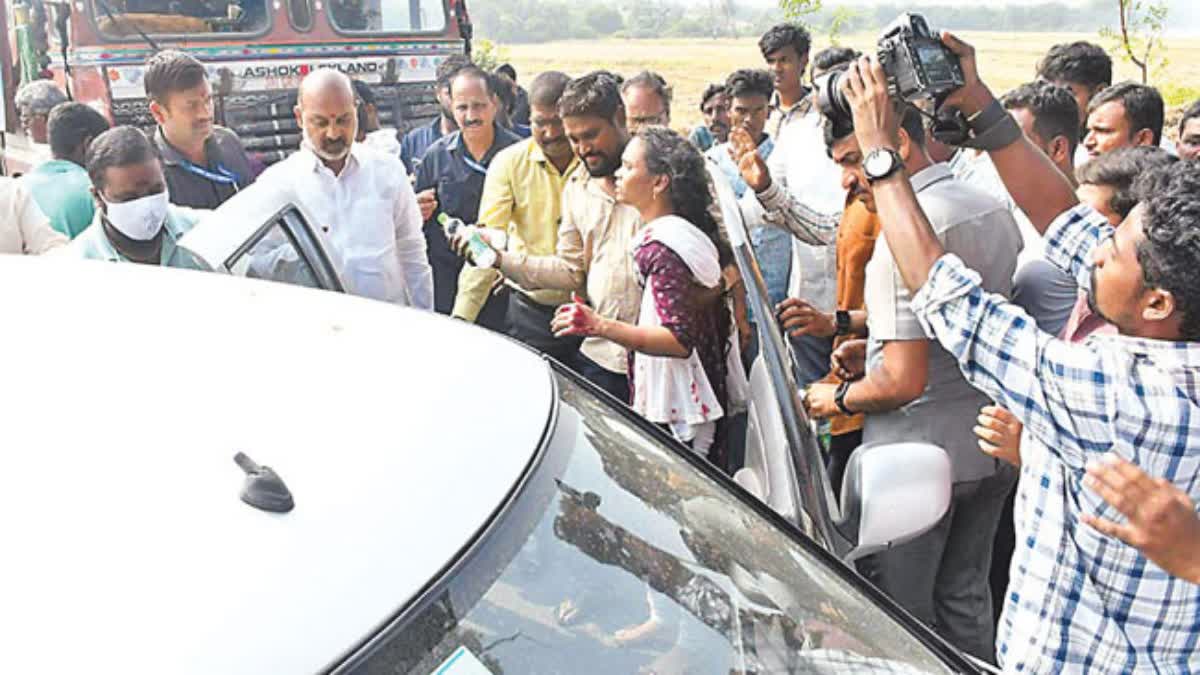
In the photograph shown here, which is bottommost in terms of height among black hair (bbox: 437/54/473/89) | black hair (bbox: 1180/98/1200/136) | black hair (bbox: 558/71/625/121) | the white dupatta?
the white dupatta

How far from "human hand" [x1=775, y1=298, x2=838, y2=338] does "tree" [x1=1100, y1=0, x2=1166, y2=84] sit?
8.43 meters

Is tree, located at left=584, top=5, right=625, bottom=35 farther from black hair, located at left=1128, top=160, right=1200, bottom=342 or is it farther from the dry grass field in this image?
black hair, located at left=1128, top=160, right=1200, bottom=342

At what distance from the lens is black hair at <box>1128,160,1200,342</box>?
155cm

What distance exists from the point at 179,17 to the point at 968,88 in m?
7.05

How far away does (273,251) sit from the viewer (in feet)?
8.38

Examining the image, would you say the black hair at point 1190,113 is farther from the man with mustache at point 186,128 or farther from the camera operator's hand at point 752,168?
the man with mustache at point 186,128

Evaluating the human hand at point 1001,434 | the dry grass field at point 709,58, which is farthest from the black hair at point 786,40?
the dry grass field at point 709,58

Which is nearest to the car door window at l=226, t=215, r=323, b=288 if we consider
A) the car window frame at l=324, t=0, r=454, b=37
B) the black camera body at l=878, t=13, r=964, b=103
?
the black camera body at l=878, t=13, r=964, b=103

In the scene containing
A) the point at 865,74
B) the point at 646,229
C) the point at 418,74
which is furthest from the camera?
the point at 418,74

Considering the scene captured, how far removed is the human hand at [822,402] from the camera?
8.45ft

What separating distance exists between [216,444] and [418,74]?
818cm

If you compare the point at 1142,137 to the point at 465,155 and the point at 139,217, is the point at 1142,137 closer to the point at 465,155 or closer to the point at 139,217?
the point at 465,155

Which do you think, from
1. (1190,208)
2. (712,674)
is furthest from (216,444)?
(1190,208)

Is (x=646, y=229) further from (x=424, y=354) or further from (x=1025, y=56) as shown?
(x=1025, y=56)
